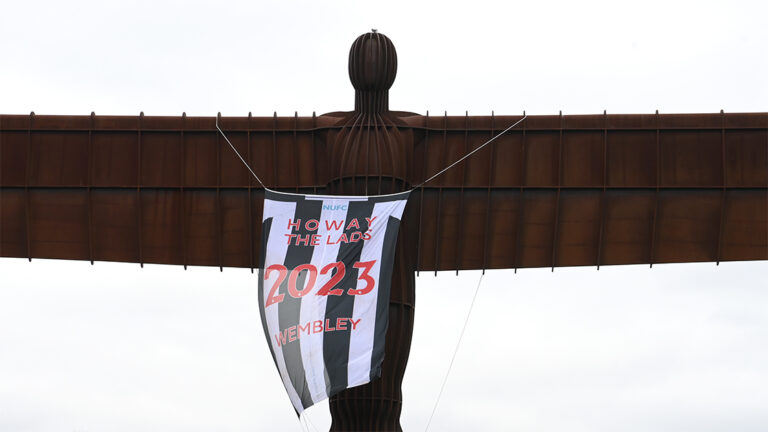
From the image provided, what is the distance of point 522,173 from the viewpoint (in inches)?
1491

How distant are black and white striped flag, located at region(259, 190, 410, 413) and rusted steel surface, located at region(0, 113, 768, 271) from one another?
A: 1.59 m

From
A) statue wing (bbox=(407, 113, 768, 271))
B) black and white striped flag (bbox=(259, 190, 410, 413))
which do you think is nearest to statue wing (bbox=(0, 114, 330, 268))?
black and white striped flag (bbox=(259, 190, 410, 413))

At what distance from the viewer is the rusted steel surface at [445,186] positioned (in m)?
37.7

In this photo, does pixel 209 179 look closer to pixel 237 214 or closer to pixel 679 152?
pixel 237 214

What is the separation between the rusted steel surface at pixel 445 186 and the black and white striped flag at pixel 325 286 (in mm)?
1591

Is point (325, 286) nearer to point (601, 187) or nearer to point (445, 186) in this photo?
point (445, 186)

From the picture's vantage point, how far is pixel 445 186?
3794cm

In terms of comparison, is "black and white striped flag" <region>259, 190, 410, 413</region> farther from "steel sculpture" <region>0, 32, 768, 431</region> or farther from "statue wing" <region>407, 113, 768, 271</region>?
"statue wing" <region>407, 113, 768, 271</region>

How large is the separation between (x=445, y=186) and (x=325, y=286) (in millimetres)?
4417

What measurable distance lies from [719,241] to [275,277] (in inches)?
423

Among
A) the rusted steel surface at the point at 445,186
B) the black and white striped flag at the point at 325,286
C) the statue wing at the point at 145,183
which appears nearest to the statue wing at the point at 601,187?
the rusted steel surface at the point at 445,186

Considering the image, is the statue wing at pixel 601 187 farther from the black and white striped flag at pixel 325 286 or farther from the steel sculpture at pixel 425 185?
the black and white striped flag at pixel 325 286

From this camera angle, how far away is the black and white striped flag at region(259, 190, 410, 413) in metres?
34.5

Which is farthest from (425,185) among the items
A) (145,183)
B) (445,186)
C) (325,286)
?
(145,183)
